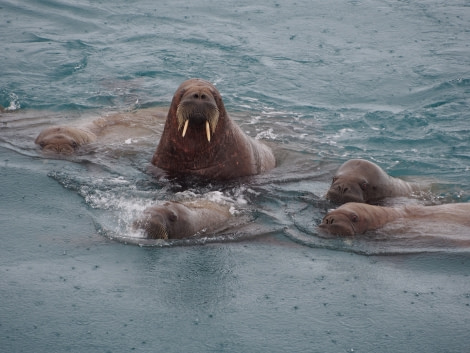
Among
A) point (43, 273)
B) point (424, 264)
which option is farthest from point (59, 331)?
point (424, 264)

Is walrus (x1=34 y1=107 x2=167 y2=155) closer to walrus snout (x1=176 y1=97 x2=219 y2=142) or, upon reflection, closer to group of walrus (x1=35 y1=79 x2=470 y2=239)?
group of walrus (x1=35 y1=79 x2=470 y2=239)

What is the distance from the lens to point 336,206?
843 cm

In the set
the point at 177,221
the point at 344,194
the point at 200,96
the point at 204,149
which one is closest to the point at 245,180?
the point at 204,149

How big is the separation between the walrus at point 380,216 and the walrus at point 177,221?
1090 millimetres

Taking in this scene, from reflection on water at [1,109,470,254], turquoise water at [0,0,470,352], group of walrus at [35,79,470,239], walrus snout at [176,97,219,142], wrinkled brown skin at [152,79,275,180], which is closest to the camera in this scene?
turquoise water at [0,0,470,352]

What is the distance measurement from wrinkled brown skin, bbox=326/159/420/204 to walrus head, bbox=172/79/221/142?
1.50m

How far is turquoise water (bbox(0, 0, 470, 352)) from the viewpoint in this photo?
5.90 metres

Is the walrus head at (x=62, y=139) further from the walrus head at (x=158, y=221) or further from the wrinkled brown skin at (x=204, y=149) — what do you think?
the walrus head at (x=158, y=221)

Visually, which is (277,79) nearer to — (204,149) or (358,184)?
(204,149)

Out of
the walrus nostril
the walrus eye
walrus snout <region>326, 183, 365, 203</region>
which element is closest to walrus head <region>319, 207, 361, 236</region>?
walrus snout <region>326, 183, 365, 203</region>

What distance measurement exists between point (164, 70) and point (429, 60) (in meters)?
4.83

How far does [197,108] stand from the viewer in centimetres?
862

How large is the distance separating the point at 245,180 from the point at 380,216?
189cm

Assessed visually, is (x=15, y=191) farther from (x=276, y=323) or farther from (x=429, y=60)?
(x=429, y=60)
